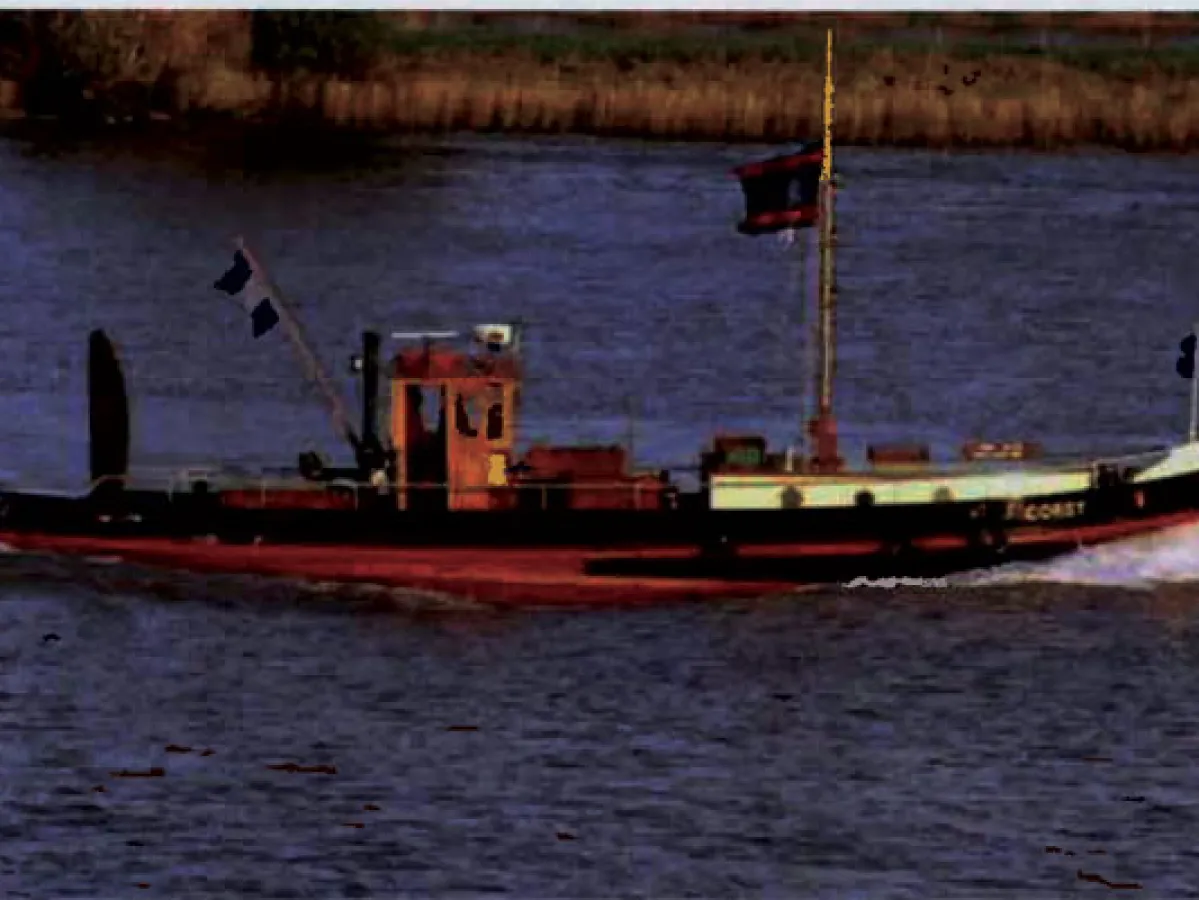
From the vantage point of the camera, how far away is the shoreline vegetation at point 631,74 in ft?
270

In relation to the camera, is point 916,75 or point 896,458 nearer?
point 896,458

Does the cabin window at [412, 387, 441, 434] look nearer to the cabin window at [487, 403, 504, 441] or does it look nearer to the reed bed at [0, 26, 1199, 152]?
the cabin window at [487, 403, 504, 441]

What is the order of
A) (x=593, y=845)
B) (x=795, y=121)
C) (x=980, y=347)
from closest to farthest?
(x=593, y=845), (x=980, y=347), (x=795, y=121)

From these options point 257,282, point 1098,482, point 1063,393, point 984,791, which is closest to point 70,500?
point 257,282

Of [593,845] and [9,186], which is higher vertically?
[9,186]

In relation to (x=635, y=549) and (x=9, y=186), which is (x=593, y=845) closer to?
(x=635, y=549)

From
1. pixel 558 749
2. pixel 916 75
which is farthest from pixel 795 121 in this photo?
pixel 558 749

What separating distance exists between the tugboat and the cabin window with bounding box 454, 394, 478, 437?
2cm

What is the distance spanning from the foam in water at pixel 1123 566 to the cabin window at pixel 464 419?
720cm

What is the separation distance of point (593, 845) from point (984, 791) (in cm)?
534

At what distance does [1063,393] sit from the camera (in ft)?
279

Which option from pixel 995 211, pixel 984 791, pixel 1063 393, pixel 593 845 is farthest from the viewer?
pixel 995 211

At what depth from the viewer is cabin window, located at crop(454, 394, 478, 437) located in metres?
62.3

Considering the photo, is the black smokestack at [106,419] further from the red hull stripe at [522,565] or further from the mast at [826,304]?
the mast at [826,304]
